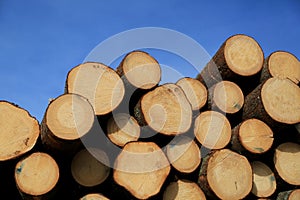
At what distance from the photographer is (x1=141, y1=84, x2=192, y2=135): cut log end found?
3.20 m

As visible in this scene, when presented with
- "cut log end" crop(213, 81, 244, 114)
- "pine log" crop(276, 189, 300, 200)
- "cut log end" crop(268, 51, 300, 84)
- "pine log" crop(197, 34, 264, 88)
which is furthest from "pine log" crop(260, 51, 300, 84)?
"pine log" crop(276, 189, 300, 200)

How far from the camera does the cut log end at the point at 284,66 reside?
397 centimetres

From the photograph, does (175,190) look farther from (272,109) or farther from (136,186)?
(272,109)

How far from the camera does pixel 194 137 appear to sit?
3463mm

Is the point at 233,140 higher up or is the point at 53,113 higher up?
the point at 53,113

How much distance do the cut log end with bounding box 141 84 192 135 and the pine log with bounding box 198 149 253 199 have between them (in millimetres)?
431

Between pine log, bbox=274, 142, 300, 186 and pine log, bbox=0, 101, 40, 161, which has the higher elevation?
pine log, bbox=0, 101, 40, 161

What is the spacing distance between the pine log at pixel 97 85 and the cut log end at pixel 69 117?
0.20 metres

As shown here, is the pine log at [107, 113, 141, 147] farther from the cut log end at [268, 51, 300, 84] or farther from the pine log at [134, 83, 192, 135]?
the cut log end at [268, 51, 300, 84]

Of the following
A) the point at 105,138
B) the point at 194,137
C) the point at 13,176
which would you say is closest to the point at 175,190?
the point at 194,137

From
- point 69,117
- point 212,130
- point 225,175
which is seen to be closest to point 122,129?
point 69,117

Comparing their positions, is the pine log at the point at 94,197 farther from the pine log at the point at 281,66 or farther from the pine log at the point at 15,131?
the pine log at the point at 281,66

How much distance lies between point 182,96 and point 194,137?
459 mm

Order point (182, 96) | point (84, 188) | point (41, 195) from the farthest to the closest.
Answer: point (182, 96), point (84, 188), point (41, 195)
